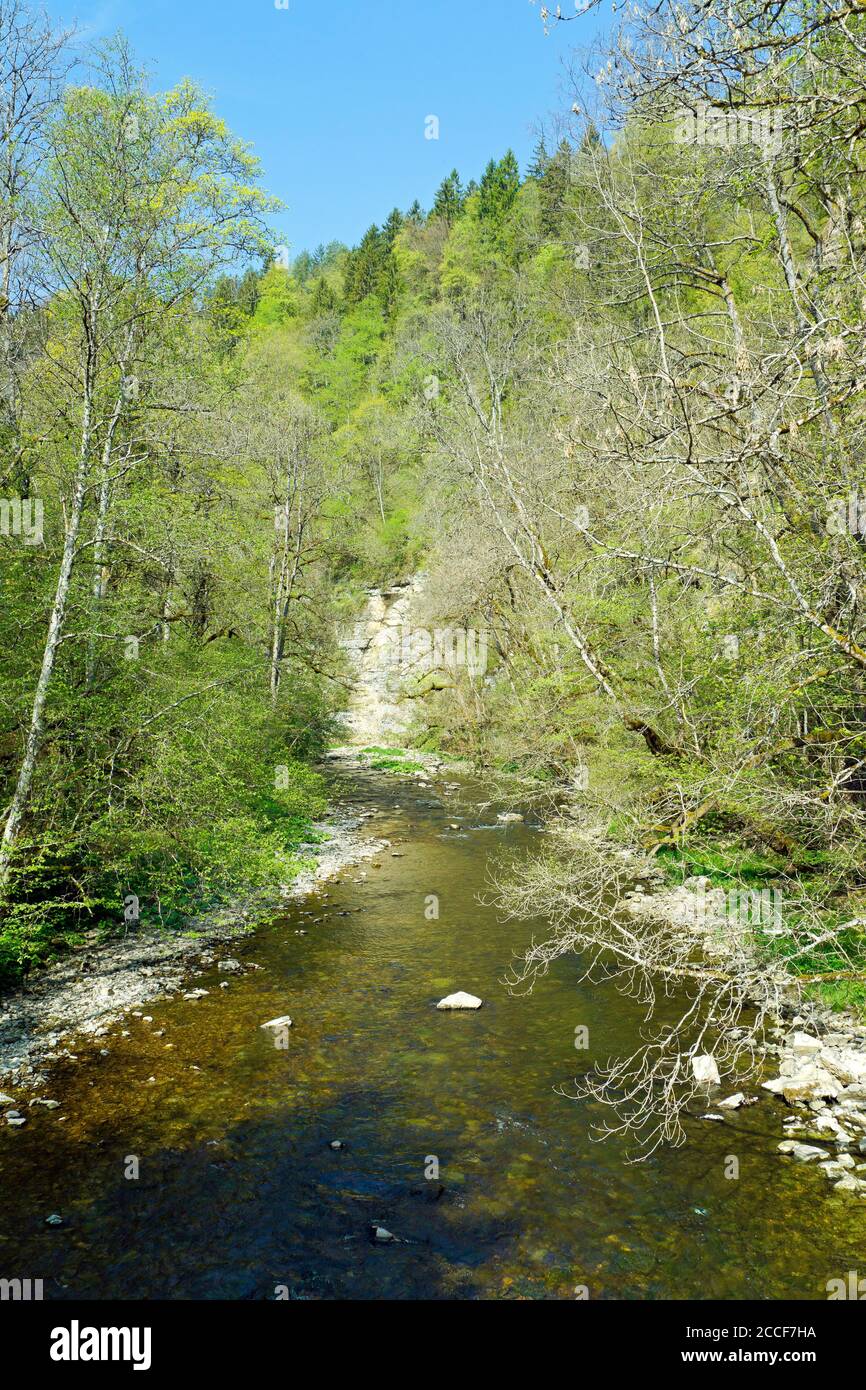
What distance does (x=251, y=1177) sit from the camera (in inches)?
238

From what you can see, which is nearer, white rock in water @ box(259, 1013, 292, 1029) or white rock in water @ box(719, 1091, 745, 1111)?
white rock in water @ box(719, 1091, 745, 1111)

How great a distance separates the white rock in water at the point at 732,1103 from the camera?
6.85 meters

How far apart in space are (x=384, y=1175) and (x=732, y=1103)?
10.4 feet

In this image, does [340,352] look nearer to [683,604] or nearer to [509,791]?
[509,791]

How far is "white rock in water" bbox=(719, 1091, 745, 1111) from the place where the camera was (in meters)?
6.85

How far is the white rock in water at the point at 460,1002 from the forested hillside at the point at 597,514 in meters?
1.09

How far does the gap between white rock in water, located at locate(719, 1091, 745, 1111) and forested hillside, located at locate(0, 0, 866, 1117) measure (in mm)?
1029

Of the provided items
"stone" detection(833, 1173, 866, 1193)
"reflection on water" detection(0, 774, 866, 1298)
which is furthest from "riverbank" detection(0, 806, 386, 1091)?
"stone" detection(833, 1173, 866, 1193)

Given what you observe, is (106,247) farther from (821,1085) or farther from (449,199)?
(449,199)

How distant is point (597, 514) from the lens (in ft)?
60.3

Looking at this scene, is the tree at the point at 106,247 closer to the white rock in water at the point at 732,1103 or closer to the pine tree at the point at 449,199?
the white rock in water at the point at 732,1103
